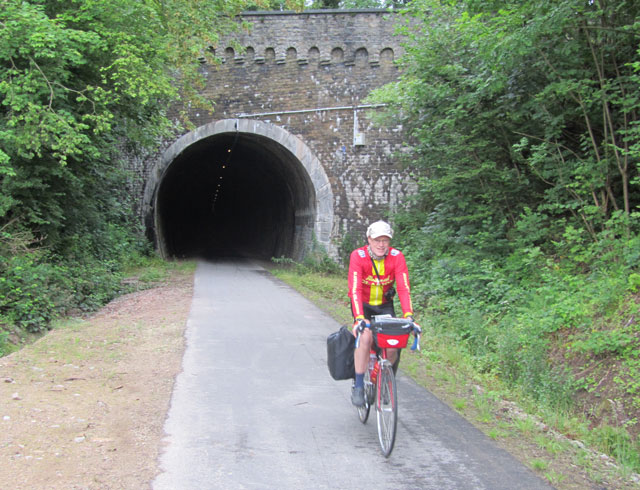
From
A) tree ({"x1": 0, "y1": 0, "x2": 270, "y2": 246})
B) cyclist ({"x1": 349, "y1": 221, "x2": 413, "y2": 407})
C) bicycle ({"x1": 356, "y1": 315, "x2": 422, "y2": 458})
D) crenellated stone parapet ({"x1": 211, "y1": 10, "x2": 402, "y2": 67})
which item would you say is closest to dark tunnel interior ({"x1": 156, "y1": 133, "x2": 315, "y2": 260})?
crenellated stone parapet ({"x1": 211, "y1": 10, "x2": 402, "y2": 67})

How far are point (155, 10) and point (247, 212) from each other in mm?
24883

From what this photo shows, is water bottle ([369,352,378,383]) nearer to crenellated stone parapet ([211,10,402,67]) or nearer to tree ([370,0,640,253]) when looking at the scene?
tree ([370,0,640,253])

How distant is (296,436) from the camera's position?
4.21 metres

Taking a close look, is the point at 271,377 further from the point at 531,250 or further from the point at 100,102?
the point at 100,102

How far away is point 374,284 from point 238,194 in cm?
3231

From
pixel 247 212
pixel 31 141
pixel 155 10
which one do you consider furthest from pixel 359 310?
pixel 247 212

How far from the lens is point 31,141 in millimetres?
9734

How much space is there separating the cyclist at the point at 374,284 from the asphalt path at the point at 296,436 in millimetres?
507

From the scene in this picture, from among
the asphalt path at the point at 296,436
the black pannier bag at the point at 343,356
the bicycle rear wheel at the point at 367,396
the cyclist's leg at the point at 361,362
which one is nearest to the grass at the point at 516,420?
the asphalt path at the point at 296,436

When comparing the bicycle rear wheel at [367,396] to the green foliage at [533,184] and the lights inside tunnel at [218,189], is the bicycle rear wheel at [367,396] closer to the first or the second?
the green foliage at [533,184]

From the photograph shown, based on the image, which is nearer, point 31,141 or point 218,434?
point 218,434

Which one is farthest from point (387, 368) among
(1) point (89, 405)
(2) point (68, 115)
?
(2) point (68, 115)

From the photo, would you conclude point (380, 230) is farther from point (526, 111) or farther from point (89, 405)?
point (526, 111)

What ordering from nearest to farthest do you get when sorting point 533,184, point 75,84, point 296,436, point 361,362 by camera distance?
point 296,436 → point 361,362 → point 533,184 → point 75,84
